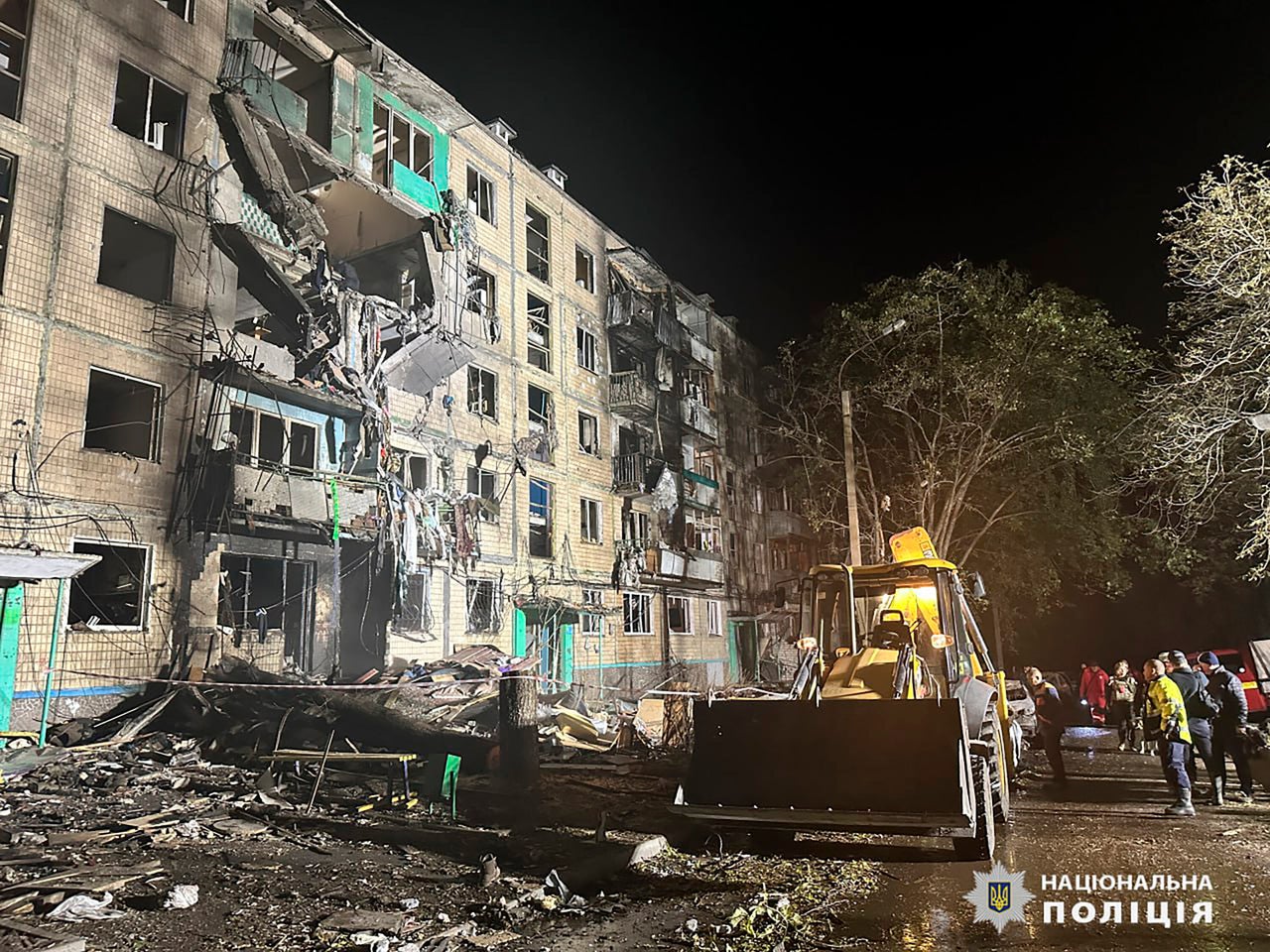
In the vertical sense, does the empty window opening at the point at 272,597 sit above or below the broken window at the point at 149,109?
below

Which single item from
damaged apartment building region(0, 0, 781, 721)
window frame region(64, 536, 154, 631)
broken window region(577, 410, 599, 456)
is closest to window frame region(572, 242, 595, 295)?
damaged apartment building region(0, 0, 781, 721)

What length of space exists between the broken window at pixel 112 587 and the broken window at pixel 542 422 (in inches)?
487

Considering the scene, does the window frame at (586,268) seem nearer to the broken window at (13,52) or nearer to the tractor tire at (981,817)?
the broken window at (13,52)

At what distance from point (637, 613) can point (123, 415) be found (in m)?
18.3

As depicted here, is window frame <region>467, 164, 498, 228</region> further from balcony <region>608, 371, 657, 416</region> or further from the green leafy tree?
the green leafy tree

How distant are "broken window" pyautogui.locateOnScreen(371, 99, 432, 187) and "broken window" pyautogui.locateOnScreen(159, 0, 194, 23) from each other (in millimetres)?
5195

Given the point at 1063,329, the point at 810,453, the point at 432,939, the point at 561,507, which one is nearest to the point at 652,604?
the point at 561,507

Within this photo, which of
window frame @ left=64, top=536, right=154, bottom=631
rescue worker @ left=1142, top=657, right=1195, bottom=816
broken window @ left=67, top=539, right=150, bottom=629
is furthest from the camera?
broken window @ left=67, top=539, right=150, bottom=629

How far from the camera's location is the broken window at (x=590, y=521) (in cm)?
2794

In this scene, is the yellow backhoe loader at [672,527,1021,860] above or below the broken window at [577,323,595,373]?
below

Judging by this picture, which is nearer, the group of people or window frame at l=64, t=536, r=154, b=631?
the group of people

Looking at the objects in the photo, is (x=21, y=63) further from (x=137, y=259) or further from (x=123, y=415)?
(x=123, y=415)

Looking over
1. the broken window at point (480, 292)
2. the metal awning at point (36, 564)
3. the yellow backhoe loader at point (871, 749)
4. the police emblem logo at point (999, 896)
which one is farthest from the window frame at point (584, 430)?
the police emblem logo at point (999, 896)

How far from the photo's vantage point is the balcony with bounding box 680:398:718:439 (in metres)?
32.7
